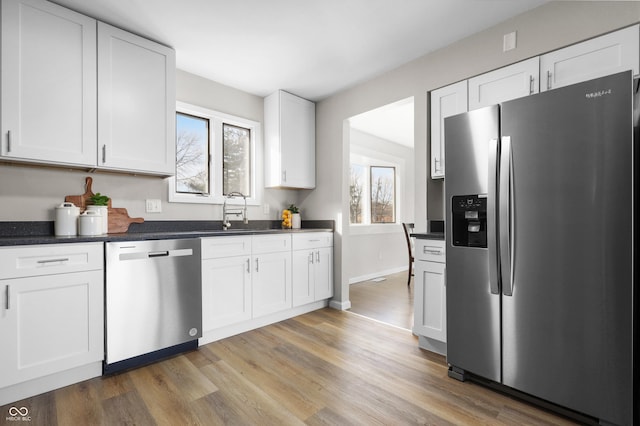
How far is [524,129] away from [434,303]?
4.64ft

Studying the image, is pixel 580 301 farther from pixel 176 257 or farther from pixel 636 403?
pixel 176 257

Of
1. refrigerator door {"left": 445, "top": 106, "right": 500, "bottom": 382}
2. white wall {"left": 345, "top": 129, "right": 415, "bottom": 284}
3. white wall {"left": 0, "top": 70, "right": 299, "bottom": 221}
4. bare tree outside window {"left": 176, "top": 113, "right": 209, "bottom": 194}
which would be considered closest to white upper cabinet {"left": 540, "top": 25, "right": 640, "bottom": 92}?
refrigerator door {"left": 445, "top": 106, "right": 500, "bottom": 382}

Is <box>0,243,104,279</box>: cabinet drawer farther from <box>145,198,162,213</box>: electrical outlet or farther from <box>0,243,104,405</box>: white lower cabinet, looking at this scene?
<box>145,198,162,213</box>: electrical outlet

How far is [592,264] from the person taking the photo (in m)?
1.50

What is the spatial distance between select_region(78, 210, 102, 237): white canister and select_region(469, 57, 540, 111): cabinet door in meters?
3.06

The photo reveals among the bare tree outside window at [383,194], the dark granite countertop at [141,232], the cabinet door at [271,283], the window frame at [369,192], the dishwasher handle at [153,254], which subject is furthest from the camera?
the bare tree outside window at [383,194]

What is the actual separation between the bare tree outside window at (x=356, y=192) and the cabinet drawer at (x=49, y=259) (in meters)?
3.92

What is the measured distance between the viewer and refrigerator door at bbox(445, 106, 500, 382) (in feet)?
6.00

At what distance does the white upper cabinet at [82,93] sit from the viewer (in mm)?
1991

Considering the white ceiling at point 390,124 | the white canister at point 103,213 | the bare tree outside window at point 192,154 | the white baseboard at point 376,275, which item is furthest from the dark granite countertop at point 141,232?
the white ceiling at point 390,124

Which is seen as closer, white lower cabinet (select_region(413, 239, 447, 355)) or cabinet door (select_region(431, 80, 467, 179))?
white lower cabinet (select_region(413, 239, 447, 355))

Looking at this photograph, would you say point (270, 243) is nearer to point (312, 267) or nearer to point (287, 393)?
point (312, 267)

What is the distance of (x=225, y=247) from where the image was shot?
2.72 meters

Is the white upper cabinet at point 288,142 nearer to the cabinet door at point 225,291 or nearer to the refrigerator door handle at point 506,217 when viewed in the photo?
the cabinet door at point 225,291
